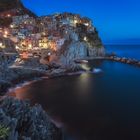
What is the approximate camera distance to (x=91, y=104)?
3141 centimetres

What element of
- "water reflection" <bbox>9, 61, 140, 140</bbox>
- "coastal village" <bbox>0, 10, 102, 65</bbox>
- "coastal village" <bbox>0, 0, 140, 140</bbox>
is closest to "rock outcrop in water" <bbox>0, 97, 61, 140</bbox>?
"coastal village" <bbox>0, 0, 140, 140</bbox>

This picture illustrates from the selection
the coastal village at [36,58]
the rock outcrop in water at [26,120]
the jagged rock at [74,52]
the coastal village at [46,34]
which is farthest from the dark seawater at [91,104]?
the coastal village at [46,34]

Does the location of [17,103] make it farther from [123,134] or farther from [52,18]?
[52,18]

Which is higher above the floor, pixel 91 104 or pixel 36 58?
pixel 36 58

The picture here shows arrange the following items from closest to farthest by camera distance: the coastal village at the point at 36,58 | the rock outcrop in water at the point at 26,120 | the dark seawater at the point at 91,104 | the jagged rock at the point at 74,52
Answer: the rock outcrop in water at the point at 26,120 < the coastal village at the point at 36,58 < the dark seawater at the point at 91,104 < the jagged rock at the point at 74,52

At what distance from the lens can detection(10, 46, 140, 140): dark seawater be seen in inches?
885

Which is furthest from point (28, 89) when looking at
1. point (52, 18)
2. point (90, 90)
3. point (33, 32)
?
point (52, 18)

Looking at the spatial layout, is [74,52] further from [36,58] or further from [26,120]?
[26,120]

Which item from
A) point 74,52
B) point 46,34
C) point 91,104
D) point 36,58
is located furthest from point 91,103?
point 46,34

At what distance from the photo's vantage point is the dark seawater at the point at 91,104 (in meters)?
22.5

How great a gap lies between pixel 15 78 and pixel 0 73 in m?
3.97

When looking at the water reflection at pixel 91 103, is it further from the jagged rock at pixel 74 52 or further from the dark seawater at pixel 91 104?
the jagged rock at pixel 74 52

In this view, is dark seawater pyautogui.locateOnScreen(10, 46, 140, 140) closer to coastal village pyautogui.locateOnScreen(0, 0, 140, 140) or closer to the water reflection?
the water reflection

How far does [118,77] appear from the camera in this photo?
55000mm
